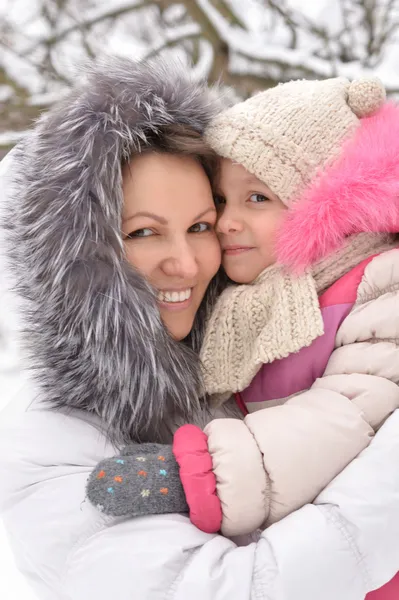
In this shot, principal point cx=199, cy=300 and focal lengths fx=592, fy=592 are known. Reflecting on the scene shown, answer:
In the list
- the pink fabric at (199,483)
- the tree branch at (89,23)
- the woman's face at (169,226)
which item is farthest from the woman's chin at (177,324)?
the tree branch at (89,23)

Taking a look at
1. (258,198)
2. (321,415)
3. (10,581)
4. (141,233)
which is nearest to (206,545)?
(321,415)

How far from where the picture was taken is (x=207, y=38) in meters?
2.73

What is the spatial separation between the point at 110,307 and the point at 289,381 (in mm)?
412

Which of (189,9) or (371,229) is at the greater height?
(189,9)

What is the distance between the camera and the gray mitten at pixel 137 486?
992 mm

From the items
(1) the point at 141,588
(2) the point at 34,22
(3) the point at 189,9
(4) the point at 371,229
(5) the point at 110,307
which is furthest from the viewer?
(2) the point at 34,22

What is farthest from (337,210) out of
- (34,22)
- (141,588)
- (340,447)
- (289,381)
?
(34,22)

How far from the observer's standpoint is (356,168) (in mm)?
1277

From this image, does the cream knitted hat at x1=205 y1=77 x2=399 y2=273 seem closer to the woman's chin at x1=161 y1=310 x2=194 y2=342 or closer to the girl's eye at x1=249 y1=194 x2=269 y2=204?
the girl's eye at x1=249 y1=194 x2=269 y2=204

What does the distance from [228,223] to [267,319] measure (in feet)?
0.81

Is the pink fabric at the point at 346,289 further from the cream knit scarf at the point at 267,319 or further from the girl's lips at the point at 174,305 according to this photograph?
the girl's lips at the point at 174,305

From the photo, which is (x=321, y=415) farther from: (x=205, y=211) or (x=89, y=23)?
(x=89, y=23)

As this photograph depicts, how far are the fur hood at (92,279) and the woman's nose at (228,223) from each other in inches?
10.1

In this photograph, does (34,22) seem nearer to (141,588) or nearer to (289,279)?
(289,279)
